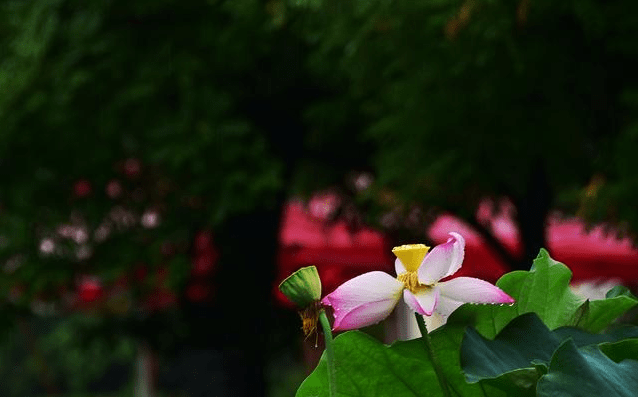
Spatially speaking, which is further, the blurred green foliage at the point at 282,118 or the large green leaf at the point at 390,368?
the blurred green foliage at the point at 282,118

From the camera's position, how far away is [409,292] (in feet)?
4.62

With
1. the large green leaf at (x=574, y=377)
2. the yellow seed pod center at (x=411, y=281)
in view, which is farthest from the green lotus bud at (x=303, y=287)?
the large green leaf at (x=574, y=377)

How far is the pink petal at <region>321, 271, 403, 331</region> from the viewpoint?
4.63ft

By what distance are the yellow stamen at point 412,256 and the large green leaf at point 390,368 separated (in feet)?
0.31

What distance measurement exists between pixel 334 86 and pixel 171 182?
140 centimetres

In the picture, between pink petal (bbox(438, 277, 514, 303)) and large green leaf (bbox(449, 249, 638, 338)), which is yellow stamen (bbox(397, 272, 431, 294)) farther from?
large green leaf (bbox(449, 249, 638, 338))

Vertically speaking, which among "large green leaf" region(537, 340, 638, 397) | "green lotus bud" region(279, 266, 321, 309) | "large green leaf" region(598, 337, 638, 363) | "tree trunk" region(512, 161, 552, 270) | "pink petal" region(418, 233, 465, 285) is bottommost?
"large green leaf" region(537, 340, 638, 397)

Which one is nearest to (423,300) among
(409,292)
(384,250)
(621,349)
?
(409,292)

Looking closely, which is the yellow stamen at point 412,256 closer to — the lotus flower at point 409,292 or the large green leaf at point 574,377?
the lotus flower at point 409,292

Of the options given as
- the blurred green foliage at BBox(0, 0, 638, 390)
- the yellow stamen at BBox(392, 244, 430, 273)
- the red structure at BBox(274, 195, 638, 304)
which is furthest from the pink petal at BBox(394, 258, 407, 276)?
the red structure at BBox(274, 195, 638, 304)

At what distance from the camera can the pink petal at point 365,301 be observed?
141 cm

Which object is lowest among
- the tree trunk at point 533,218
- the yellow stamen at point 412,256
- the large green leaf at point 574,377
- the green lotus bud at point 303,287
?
the large green leaf at point 574,377

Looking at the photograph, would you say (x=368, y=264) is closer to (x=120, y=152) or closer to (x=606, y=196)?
(x=120, y=152)

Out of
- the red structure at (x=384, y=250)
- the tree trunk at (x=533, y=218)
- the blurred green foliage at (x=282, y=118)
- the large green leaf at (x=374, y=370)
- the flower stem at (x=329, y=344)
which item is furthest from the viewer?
the red structure at (x=384, y=250)
